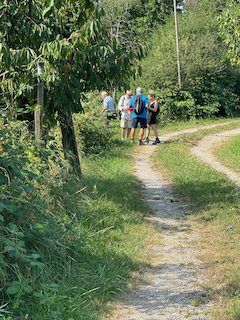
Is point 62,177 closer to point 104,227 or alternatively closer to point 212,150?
point 104,227

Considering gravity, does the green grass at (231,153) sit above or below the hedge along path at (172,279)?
above

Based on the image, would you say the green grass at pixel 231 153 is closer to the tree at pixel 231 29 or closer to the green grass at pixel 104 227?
the green grass at pixel 104 227

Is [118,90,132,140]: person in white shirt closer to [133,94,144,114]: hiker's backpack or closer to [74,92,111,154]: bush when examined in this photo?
[133,94,144,114]: hiker's backpack

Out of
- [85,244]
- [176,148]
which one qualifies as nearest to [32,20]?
[85,244]

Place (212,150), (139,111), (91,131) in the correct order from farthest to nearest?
1. (212,150)
2. (139,111)
3. (91,131)

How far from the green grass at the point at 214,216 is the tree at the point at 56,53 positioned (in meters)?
2.42

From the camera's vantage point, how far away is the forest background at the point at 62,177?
3611mm

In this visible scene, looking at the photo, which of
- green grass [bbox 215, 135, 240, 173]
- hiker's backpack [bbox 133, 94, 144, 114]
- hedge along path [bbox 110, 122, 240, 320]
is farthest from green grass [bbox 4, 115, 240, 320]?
hiker's backpack [bbox 133, 94, 144, 114]

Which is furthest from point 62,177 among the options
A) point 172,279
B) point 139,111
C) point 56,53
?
point 139,111

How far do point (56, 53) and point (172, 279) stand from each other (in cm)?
334

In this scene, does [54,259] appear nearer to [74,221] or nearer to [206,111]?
[74,221]

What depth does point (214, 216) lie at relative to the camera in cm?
639

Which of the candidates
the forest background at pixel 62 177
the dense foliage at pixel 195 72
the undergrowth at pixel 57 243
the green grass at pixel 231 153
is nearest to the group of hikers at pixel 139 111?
the forest background at pixel 62 177

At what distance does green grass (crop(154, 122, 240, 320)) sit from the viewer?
4152mm
